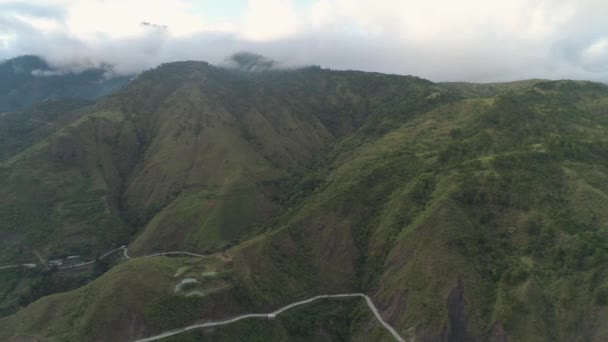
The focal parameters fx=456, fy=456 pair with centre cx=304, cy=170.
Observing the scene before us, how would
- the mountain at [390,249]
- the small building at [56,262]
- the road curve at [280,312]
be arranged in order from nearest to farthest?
the mountain at [390,249]
the road curve at [280,312]
the small building at [56,262]

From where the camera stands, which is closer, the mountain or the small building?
the mountain

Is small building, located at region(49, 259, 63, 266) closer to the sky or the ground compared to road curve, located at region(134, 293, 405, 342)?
closer to the ground

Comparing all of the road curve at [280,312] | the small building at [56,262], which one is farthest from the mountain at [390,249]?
the small building at [56,262]

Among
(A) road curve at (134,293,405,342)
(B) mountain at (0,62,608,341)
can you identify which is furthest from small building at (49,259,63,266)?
(A) road curve at (134,293,405,342)

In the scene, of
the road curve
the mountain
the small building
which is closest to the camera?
the mountain

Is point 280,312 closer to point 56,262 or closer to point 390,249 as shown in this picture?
point 390,249

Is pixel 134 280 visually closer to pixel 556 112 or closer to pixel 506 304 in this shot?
pixel 506 304

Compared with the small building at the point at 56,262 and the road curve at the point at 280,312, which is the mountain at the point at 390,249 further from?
the small building at the point at 56,262

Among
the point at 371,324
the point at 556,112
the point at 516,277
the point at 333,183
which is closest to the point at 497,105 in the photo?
the point at 556,112

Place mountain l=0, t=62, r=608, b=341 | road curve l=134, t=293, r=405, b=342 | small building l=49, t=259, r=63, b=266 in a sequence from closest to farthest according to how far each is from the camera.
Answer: mountain l=0, t=62, r=608, b=341, road curve l=134, t=293, r=405, b=342, small building l=49, t=259, r=63, b=266

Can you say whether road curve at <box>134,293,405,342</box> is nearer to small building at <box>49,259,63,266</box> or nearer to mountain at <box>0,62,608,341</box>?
mountain at <box>0,62,608,341</box>

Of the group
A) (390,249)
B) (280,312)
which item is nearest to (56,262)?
(280,312)
